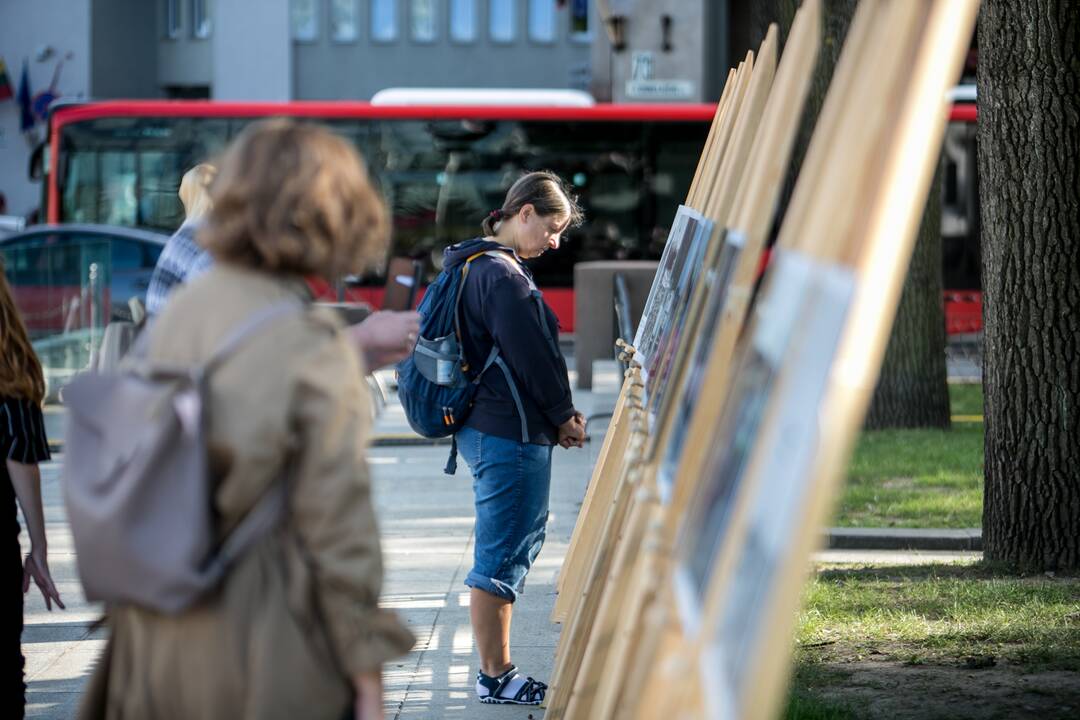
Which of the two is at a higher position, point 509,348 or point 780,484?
point 780,484

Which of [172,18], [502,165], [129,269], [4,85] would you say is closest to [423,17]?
[172,18]

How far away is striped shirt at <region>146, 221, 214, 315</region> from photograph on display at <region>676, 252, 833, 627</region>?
1.93 metres

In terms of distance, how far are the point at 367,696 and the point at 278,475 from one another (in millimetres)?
382

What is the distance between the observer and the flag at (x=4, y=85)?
38938 millimetres

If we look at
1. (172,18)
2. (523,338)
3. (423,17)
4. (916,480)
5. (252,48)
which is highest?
(172,18)

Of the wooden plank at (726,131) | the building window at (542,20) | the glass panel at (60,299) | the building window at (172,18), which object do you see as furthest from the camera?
the building window at (172,18)

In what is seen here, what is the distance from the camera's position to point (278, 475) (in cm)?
238

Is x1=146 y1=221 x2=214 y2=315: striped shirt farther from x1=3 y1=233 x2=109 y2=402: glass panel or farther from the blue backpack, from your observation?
x1=3 y1=233 x2=109 y2=402: glass panel

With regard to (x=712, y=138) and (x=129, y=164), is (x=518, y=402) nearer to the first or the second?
(x=712, y=138)

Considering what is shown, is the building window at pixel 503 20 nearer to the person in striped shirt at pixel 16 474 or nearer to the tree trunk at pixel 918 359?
the tree trunk at pixel 918 359

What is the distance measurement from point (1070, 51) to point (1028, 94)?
0.79 feet

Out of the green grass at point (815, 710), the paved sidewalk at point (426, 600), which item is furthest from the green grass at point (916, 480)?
the green grass at point (815, 710)

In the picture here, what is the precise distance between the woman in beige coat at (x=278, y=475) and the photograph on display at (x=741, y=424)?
19.7 inches

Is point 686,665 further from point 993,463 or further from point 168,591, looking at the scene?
point 993,463
